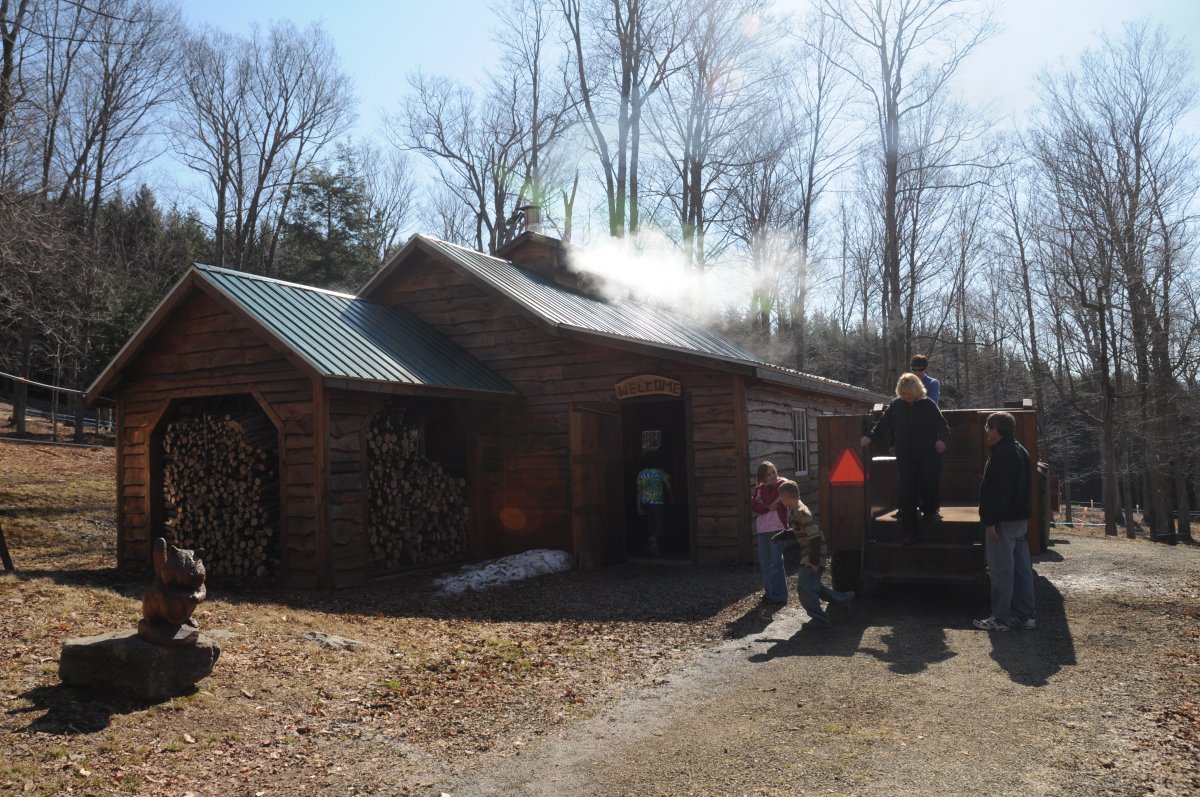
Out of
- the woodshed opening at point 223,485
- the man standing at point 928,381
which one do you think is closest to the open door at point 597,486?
the woodshed opening at point 223,485

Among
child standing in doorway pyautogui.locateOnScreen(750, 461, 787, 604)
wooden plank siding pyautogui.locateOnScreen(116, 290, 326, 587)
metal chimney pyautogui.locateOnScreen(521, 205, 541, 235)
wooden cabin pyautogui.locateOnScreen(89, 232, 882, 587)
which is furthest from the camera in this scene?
metal chimney pyautogui.locateOnScreen(521, 205, 541, 235)

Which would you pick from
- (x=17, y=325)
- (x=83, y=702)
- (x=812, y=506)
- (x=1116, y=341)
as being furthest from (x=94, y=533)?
(x=1116, y=341)

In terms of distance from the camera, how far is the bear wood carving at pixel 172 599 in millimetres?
5883

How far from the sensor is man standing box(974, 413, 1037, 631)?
797cm

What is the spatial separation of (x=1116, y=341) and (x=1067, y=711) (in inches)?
831

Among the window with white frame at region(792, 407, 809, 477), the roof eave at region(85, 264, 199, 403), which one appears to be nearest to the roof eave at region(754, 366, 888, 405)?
the window with white frame at region(792, 407, 809, 477)

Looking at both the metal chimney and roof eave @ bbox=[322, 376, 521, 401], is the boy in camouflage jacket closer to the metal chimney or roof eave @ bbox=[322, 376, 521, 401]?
roof eave @ bbox=[322, 376, 521, 401]

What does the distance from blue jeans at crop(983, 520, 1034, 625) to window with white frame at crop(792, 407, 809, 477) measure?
24.3 ft

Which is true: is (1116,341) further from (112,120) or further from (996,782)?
(112,120)

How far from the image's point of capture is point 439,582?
479 inches

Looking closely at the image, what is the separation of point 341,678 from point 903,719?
4.04 metres

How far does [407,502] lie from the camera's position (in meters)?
13.0

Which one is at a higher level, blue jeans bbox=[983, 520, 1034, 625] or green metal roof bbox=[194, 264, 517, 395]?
green metal roof bbox=[194, 264, 517, 395]

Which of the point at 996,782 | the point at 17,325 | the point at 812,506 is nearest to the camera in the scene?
the point at 996,782
